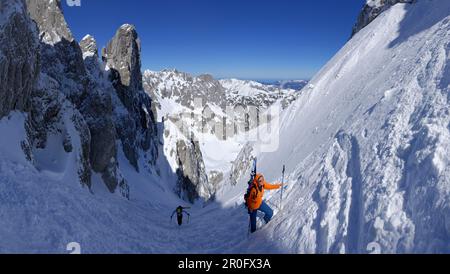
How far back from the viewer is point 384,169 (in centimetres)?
1040

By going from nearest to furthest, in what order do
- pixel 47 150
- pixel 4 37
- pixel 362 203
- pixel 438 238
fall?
pixel 438 238 < pixel 362 203 < pixel 4 37 < pixel 47 150

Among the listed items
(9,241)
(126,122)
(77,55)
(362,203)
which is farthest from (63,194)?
(126,122)

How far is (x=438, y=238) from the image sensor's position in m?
7.61

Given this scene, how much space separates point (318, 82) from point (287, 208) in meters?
22.8

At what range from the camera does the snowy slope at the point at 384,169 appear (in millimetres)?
8461

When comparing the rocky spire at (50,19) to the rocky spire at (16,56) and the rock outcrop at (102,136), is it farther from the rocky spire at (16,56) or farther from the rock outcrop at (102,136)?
the rocky spire at (16,56)

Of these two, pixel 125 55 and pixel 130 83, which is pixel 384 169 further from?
pixel 125 55

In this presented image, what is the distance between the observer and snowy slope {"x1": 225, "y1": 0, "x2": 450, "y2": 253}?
27.8 feet

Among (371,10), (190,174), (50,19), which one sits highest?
(50,19)

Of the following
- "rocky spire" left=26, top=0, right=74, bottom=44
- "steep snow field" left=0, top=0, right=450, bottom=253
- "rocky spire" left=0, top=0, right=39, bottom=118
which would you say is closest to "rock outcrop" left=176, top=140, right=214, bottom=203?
"rocky spire" left=26, top=0, right=74, bottom=44

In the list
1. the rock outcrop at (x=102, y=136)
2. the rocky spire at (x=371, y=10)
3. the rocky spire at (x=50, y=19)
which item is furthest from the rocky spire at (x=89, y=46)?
the rocky spire at (x=371, y=10)

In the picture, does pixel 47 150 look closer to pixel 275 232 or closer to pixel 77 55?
pixel 77 55

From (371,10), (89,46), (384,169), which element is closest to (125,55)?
(89,46)
